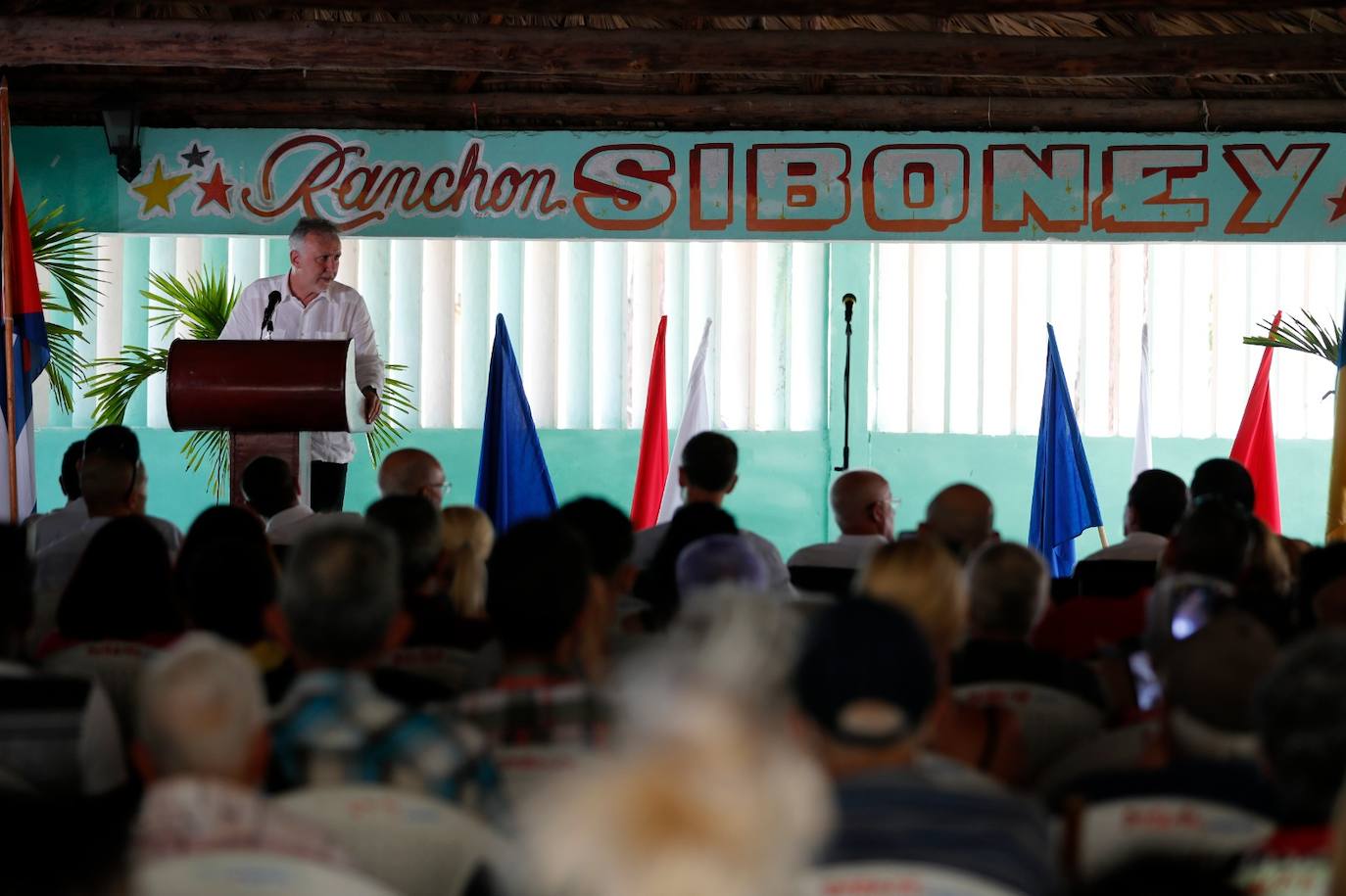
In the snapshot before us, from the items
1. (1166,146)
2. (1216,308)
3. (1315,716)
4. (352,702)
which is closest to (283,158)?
(1166,146)

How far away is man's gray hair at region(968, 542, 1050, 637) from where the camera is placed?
113 inches

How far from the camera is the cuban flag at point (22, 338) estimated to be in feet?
19.4

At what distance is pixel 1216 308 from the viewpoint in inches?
335

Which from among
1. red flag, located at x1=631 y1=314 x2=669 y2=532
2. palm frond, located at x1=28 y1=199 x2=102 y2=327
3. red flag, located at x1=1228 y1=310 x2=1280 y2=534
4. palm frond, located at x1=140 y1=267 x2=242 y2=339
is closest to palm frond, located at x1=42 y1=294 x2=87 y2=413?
palm frond, located at x1=28 y1=199 x2=102 y2=327

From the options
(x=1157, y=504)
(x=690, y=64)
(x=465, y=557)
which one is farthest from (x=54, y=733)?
(x=690, y=64)

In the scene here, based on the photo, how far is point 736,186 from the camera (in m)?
7.61

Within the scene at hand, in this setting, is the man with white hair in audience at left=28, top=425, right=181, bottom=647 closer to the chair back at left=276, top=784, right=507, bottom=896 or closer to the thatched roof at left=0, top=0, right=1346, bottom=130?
the chair back at left=276, top=784, right=507, bottom=896

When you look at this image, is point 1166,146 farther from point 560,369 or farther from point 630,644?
point 630,644

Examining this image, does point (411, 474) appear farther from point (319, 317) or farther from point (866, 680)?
point (866, 680)

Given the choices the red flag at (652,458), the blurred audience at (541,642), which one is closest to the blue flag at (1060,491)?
the red flag at (652,458)

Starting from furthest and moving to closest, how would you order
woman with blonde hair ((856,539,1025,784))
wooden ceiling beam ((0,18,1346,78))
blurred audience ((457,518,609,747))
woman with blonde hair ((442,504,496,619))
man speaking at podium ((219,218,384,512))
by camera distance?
wooden ceiling beam ((0,18,1346,78))
man speaking at podium ((219,218,384,512))
woman with blonde hair ((442,504,496,619))
woman with blonde hair ((856,539,1025,784))
blurred audience ((457,518,609,747))

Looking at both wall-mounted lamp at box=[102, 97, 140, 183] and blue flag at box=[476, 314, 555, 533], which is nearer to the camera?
blue flag at box=[476, 314, 555, 533]

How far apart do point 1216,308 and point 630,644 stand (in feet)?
20.8

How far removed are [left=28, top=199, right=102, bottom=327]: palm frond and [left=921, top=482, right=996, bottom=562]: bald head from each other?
4849 millimetres
